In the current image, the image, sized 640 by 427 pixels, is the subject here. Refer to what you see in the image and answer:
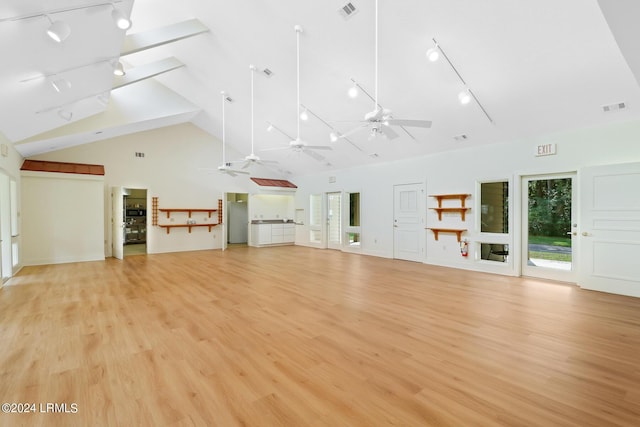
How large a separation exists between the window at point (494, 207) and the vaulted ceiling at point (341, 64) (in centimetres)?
99

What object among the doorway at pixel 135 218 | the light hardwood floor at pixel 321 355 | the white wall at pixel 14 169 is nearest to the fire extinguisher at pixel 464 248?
the light hardwood floor at pixel 321 355

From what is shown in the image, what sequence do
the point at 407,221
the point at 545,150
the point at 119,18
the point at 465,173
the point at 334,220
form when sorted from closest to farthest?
the point at 119,18 < the point at 545,150 < the point at 465,173 < the point at 407,221 < the point at 334,220

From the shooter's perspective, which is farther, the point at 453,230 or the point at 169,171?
the point at 169,171

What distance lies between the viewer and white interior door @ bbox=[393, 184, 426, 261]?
Result: 764 cm

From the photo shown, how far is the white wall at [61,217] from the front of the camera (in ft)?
23.0

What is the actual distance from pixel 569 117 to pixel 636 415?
475 cm

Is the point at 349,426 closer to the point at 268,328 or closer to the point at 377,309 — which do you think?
the point at 268,328

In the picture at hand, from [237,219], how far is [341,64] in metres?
8.78

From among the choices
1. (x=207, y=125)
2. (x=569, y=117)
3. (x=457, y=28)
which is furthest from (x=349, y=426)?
(x=207, y=125)

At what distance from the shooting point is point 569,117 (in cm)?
489

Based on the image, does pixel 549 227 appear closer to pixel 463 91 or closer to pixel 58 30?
pixel 463 91

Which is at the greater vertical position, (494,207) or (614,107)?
(614,107)

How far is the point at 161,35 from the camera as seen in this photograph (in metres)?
5.10

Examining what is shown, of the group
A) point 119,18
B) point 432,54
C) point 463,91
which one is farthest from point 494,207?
point 119,18
